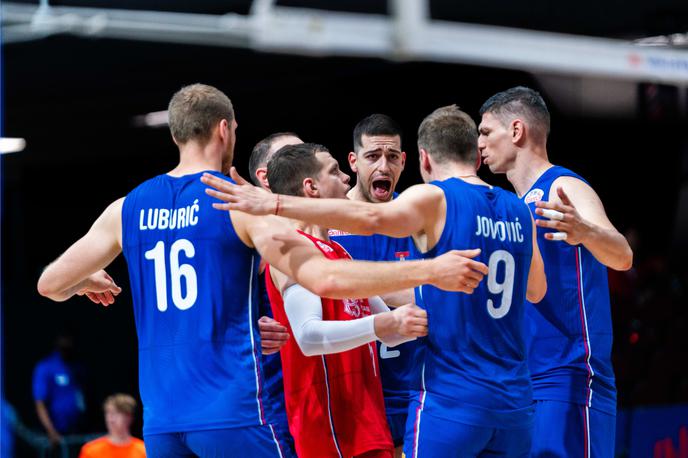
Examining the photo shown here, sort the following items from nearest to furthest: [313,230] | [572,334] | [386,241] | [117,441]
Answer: [313,230]
[572,334]
[386,241]
[117,441]

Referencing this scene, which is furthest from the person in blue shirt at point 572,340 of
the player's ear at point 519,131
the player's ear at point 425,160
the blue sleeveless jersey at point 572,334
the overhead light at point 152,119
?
the overhead light at point 152,119

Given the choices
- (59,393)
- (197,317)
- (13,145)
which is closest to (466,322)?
(197,317)

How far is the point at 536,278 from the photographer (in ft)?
18.1

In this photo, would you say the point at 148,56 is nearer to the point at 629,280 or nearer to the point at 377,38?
the point at 629,280

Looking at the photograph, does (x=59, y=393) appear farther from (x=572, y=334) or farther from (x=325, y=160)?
(x=572, y=334)

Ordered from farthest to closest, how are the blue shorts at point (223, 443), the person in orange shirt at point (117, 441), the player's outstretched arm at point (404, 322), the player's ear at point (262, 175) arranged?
1. the person in orange shirt at point (117, 441)
2. the player's ear at point (262, 175)
3. the player's outstretched arm at point (404, 322)
4. the blue shorts at point (223, 443)

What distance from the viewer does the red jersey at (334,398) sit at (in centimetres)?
555

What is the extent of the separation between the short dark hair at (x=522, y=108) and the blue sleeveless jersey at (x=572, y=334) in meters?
0.53

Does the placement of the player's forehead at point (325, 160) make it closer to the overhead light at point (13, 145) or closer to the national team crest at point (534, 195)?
the national team crest at point (534, 195)

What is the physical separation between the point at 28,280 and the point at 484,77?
8.70 metres

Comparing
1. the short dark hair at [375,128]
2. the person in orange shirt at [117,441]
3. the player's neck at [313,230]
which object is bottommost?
the person in orange shirt at [117,441]

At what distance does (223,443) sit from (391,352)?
1989 mm

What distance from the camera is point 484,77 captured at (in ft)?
52.6

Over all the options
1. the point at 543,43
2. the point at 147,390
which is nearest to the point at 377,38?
the point at 543,43
